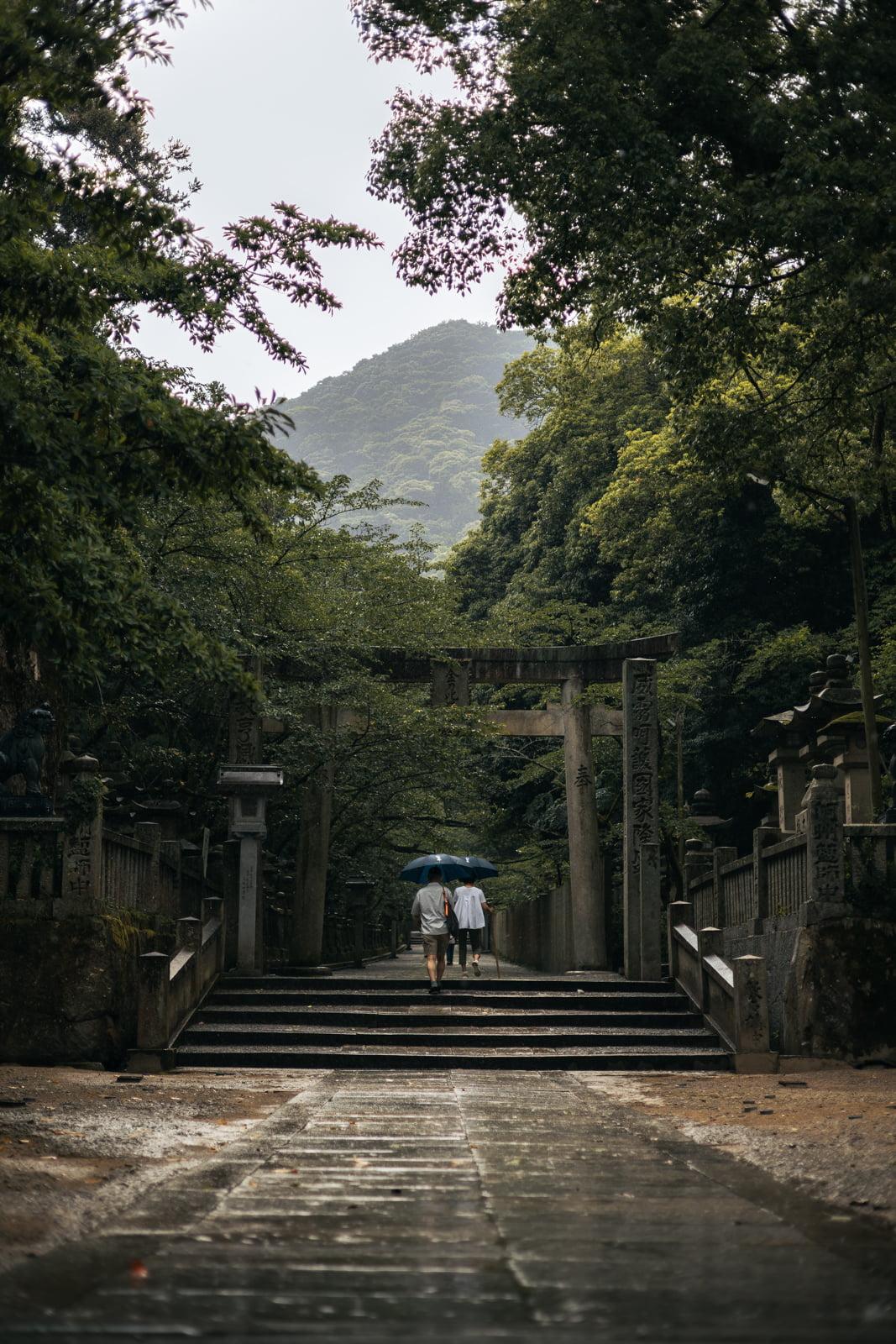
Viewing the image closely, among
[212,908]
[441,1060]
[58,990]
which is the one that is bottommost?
[441,1060]

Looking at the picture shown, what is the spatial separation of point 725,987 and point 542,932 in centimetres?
1579

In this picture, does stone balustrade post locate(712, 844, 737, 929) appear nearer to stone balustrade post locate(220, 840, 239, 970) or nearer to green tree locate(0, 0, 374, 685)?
stone balustrade post locate(220, 840, 239, 970)

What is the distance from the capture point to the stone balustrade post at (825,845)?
12.0 metres

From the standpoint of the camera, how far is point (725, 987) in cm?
1311

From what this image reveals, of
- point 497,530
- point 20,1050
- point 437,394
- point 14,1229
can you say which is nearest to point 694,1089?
point 20,1050

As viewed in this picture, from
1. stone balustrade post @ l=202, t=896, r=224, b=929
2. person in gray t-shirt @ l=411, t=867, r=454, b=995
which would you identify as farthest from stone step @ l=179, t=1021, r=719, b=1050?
stone balustrade post @ l=202, t=896, r=224, b=929

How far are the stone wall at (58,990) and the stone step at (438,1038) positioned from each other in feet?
5.28

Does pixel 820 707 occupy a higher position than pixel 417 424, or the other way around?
pixel 417 424

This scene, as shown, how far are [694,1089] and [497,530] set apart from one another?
2776 centimetres

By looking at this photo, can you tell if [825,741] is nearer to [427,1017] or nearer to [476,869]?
[427,1017]

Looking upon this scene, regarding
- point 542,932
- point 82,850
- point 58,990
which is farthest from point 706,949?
point 542,932

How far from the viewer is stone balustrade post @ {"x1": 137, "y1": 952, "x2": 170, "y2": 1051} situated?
460 inches

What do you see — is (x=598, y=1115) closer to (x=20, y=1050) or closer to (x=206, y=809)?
(x=20, y=1050)

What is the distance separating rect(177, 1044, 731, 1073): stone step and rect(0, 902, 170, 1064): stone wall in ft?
3.28
